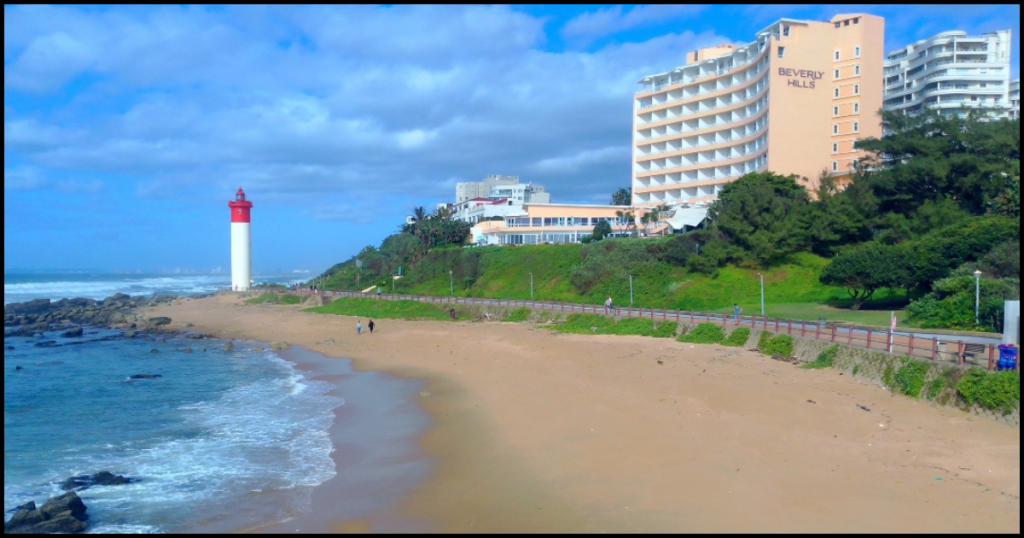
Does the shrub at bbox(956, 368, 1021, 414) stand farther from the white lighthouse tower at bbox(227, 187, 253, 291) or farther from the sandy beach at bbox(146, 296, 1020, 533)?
the white lighthouse tower at bbox(227, 187, 253, 291)

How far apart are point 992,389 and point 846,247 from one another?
95.1 feet

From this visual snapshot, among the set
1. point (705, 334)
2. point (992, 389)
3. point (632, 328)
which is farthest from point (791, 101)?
point (992, 389)

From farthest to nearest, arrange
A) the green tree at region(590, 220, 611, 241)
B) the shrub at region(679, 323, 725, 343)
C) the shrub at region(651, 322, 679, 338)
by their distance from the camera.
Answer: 1. the green tree at region(590, 220, 611, 241)
2. the shrub at region(651, 322, 679, 338)
3. the shrub at region(679, 323, 725, 343)

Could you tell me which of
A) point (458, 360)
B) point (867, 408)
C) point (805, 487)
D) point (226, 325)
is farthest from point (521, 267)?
point (805, 487)

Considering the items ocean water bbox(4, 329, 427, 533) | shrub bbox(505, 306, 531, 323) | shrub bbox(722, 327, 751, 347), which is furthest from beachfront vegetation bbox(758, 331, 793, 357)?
shrub bbox(505, 306, 531, 323)

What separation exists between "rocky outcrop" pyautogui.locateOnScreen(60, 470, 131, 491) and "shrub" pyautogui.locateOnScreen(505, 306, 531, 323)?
2489cm

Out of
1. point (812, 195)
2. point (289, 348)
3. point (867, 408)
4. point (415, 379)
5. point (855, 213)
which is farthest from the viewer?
point (812, 195)

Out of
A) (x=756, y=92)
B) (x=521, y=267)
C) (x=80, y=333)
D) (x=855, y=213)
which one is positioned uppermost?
(x=756, y=92)

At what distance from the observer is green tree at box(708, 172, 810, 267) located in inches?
1576

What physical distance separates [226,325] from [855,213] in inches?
1653

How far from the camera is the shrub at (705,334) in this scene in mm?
24047

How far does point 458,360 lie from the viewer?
2505 centimetres

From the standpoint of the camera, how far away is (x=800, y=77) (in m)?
51.3

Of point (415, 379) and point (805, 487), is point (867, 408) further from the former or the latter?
point (415, 379)
